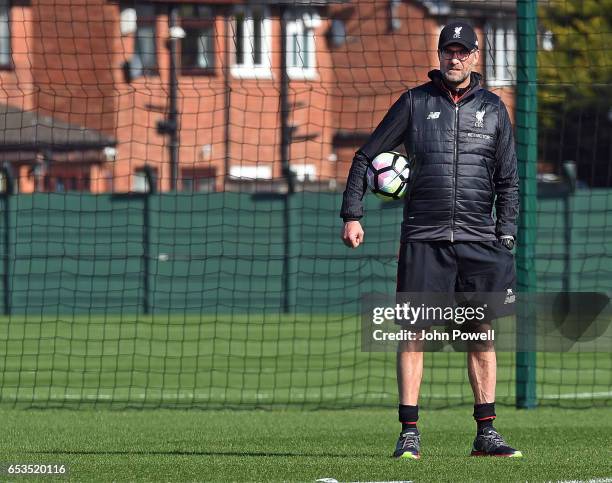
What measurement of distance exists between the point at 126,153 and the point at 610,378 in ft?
68.8

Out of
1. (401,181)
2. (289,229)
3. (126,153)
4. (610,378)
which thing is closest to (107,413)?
(401,181)

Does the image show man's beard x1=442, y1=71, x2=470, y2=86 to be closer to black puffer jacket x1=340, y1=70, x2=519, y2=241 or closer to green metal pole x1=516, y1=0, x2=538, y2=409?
black puffer jacket x1=340, y1=70, x2=519, y2=241

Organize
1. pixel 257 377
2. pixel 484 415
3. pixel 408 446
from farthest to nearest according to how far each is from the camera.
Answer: pixel 257 377
pixel 484 415
pixel 408 446

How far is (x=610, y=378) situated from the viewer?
13.3 m

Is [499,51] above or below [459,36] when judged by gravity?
above

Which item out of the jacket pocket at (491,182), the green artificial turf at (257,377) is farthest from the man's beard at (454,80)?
the green artificial turf at (257,377)

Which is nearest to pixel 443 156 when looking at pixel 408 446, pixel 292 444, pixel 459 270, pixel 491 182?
pixel 491 182

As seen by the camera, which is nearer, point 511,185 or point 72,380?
point 511,185

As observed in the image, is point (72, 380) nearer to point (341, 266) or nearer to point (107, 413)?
point (107, 413)

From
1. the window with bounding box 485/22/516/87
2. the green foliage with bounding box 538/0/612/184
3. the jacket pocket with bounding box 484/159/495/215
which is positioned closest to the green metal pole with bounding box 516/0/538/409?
the window with bounding box 485/22/516/87

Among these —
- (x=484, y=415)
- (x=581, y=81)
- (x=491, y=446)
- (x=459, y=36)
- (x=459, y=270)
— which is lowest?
(x=491, y=446)

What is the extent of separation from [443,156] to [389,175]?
0.94 feet

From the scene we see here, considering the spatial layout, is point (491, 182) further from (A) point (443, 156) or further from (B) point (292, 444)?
(B) point (292, 444)

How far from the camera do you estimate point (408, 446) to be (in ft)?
23.2
